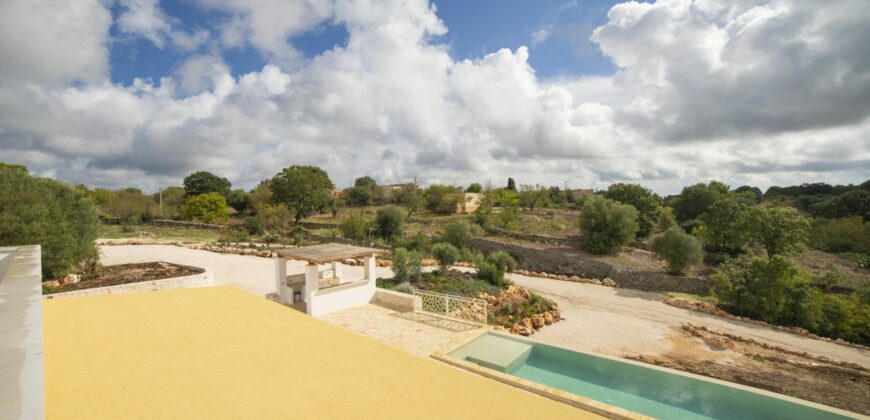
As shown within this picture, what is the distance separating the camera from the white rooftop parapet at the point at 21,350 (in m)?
1.95

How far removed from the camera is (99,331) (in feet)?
17.2

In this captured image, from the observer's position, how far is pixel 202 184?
5319 centimetres

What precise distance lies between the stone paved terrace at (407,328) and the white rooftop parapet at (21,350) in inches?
208

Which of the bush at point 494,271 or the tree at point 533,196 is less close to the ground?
the tree at point 533,196

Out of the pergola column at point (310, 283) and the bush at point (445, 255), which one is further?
the bush at point (445, 255)

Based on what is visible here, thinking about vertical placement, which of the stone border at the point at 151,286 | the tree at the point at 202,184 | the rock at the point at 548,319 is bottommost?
the rock at the point at 548,319

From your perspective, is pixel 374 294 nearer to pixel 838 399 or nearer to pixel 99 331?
pixel 99 331

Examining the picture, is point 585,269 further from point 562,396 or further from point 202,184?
point 202,184

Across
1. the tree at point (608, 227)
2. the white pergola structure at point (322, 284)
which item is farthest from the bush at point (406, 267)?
the tree at point (608, 227)

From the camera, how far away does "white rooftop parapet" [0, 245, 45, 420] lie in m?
1.95

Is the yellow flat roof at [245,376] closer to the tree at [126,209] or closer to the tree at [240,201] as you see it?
the tree at [126,209]

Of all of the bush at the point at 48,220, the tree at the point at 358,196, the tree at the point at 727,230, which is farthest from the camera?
the tree at the point at 358,196

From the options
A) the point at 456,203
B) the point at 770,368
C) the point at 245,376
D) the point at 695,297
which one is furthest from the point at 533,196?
the point at 245,376

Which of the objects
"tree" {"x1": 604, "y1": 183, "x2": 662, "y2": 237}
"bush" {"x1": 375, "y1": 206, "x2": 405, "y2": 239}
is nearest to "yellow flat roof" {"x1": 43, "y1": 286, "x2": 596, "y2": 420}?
"bush" {"x1": 375, "y1": 206, "x2": 405, "y2": 239}
